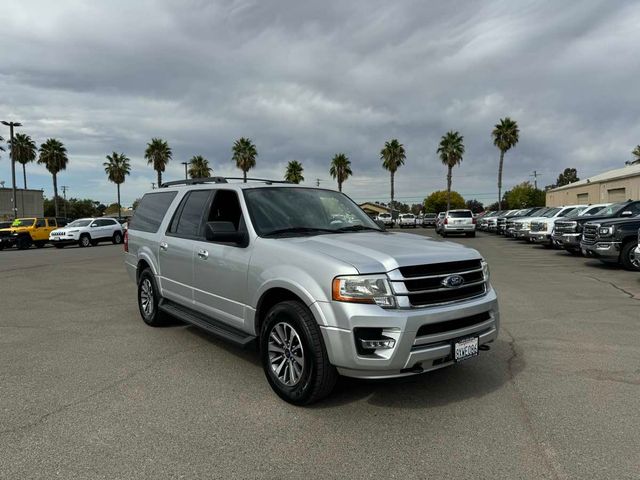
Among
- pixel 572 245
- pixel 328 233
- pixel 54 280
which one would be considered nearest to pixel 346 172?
pixel 572 245

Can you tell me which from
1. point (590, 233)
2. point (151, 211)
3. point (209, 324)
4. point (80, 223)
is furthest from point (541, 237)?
point (80, 223)

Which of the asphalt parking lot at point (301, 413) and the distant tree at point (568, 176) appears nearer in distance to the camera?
the asphalt parking lot at point (301, 413)

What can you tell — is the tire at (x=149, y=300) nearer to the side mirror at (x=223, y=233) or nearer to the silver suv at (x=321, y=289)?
the silver suv at (x=321, y=289)

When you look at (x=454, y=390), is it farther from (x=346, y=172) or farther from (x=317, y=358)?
(x=346, y=172)

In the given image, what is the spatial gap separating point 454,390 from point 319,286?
5.29 feet

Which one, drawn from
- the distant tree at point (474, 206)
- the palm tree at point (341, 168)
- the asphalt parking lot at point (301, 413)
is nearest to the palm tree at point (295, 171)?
the palm tree at point (341, 168)

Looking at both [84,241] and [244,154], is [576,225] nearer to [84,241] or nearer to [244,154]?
[84,241]

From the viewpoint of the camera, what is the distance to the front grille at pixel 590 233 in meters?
12.9

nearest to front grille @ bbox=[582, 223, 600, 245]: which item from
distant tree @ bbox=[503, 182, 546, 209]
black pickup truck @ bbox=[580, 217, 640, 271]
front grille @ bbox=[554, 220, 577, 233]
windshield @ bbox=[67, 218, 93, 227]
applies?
black pickup truck @ bbox=[580, 217, 640, 271]

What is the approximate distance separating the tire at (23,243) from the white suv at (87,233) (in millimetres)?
1372

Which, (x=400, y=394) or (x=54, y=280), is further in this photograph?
(x=54, y=280)

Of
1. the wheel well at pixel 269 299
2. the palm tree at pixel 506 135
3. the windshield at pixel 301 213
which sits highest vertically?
the palm tree at pixel 506 135

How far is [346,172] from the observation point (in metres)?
67.4

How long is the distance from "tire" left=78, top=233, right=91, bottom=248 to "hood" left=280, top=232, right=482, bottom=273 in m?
26.4
